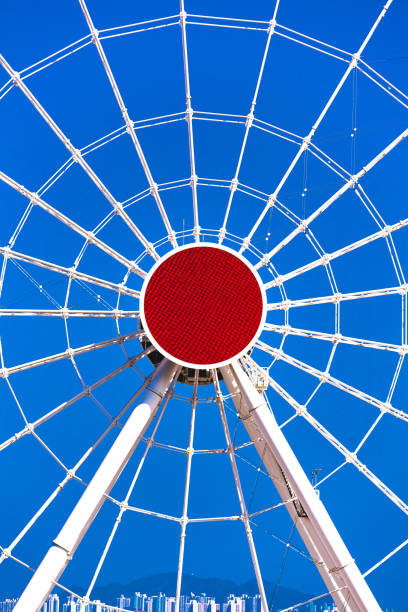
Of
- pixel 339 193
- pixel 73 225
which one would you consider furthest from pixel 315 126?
pixel 73 225

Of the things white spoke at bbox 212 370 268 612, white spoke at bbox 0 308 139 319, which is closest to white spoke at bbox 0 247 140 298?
white spoke at bbox 0 308 139 319

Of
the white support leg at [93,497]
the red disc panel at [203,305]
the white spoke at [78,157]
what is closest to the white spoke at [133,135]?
the white spoke at [78,157]

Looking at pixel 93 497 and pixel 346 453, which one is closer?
pixel 93 497

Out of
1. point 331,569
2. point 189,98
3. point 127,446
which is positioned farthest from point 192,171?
point 331,569

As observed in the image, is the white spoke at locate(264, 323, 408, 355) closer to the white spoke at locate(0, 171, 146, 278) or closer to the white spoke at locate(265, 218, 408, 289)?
the white spoke at locate(265, 218, 408, 289)

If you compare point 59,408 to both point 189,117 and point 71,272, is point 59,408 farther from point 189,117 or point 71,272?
point 189,117

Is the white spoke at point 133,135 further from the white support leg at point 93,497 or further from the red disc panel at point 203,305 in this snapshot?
Answer: the white support leg at point 93,497

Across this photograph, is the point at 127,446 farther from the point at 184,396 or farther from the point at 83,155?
the point at 83,155
